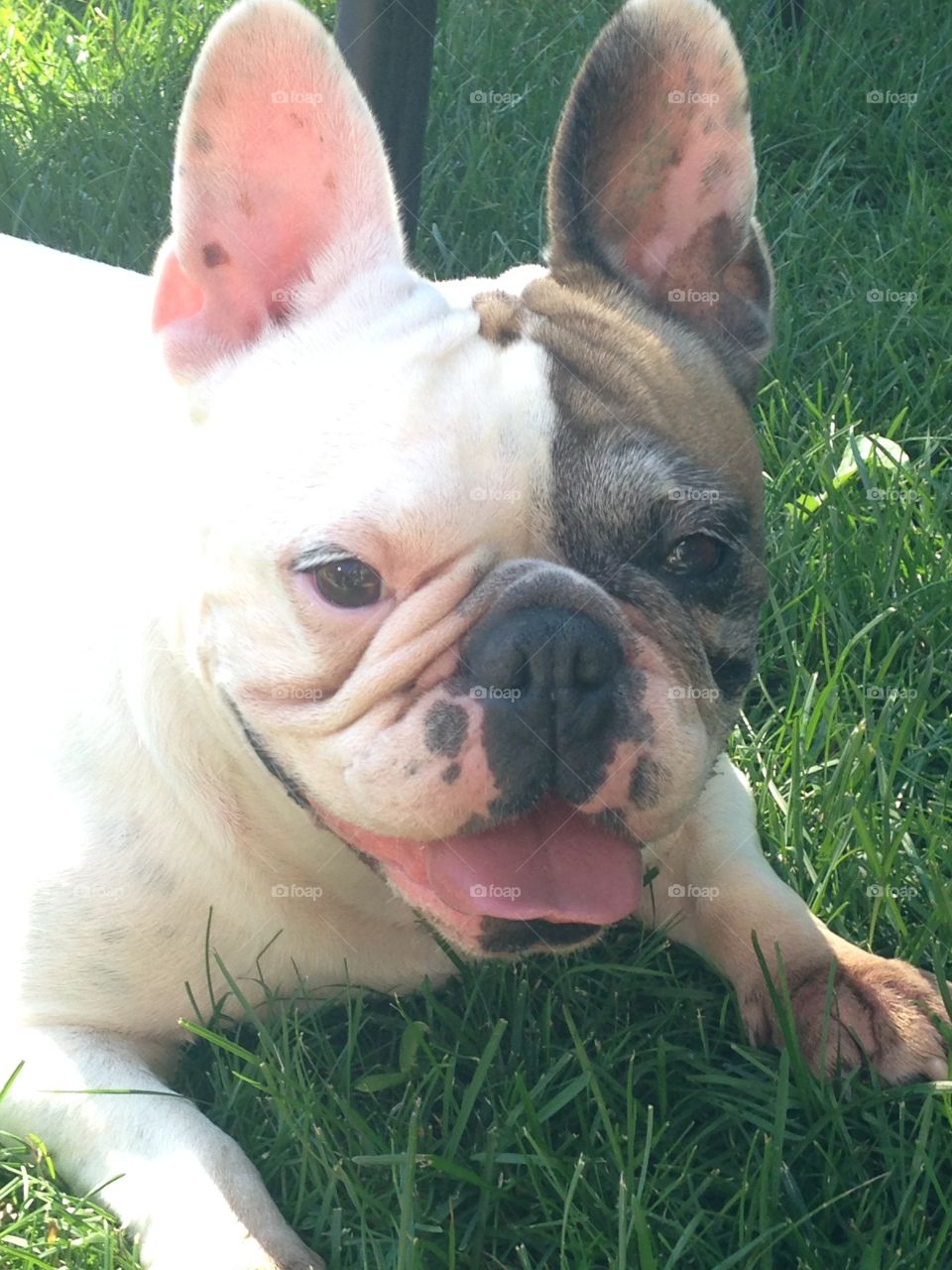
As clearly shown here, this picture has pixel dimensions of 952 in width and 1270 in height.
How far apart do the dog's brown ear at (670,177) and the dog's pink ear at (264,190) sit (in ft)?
0.96

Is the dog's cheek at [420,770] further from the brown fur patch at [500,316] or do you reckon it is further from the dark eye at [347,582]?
the brown fur patch at [500,316]

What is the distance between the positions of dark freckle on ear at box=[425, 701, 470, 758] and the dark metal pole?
70.8 inches

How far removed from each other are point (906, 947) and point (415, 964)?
0.70 metres

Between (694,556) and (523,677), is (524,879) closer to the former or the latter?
(523,677)

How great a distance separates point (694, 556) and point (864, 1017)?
2.18 feet

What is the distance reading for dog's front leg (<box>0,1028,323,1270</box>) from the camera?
1918 millimetres

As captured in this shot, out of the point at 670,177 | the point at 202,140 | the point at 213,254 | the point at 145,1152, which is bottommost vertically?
the point at 145,1152

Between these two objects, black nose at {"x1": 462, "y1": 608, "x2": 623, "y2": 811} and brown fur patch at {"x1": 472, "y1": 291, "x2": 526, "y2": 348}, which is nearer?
black nose at {"x1": 462, "y1": 608, "x2": 623, "y2": 811}

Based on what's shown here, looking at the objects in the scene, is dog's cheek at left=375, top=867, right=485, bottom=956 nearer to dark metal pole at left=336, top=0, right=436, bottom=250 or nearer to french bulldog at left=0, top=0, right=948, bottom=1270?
french bulldog at left=0, top=0, right=948, bottom=1270

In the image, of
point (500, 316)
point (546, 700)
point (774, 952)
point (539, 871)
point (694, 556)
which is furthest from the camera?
point (774, 952)

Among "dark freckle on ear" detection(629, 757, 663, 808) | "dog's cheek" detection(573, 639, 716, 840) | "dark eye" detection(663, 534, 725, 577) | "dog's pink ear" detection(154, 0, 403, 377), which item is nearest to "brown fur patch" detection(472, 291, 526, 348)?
"dog's pink ear" detection(154, 0, 403, 377)

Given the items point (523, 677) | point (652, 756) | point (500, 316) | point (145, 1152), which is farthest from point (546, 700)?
point (145, 1152)

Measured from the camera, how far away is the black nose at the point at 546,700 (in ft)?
6.17

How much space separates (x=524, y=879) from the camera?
1980mm
